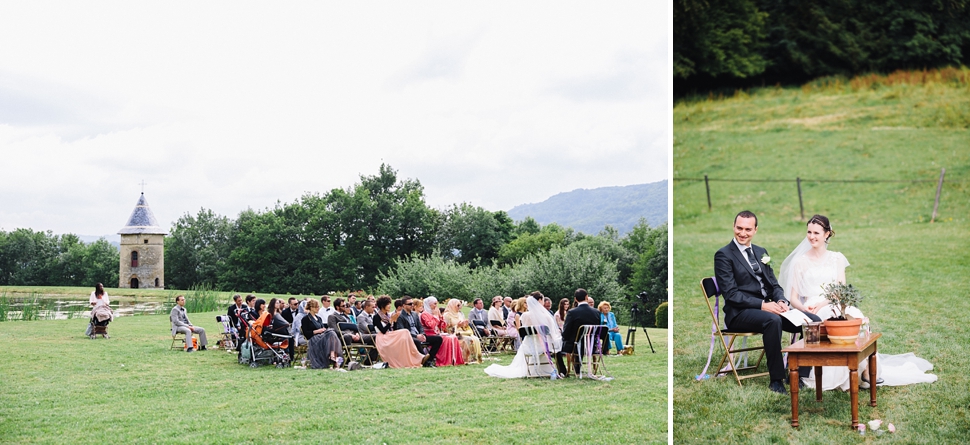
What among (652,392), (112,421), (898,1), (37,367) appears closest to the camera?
(112,421)

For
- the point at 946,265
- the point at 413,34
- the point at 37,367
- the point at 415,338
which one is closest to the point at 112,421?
the point at 37,367

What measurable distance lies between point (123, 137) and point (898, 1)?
16.2 metres

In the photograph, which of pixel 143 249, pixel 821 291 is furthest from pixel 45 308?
pixel 821 291

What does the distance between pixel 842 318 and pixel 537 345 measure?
2.98m

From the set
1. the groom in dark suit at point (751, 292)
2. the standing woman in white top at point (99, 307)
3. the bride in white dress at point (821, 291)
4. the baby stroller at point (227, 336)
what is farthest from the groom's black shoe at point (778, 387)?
the standing woman in white top at point (99, 307)

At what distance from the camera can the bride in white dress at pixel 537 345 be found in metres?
6.81

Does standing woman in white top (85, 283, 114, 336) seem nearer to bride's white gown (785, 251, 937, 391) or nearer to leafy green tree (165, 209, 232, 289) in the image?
leafy green tree (165, 209, 232, 289)

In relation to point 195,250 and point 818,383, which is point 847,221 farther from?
point 195,250

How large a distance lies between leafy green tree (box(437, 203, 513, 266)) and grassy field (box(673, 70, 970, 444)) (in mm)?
2862

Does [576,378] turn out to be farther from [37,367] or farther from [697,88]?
[697,88]

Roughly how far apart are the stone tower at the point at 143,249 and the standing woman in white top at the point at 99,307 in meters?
0.47

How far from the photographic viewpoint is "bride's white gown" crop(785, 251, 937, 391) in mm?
4922

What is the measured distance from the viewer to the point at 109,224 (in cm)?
830

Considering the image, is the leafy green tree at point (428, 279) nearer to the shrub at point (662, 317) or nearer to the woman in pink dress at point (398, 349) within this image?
the shrub at point (662, 317)
